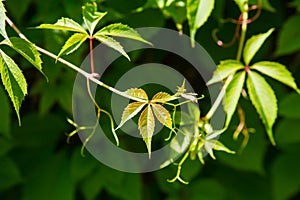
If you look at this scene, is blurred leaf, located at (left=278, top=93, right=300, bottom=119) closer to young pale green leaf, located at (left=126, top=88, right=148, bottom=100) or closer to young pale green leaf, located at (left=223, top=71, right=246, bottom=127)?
young pale green leaf, located at (left=223, top=71, right=246, bottom=127)

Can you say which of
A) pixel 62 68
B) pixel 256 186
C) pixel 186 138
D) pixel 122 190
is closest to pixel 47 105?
pixel 62 68

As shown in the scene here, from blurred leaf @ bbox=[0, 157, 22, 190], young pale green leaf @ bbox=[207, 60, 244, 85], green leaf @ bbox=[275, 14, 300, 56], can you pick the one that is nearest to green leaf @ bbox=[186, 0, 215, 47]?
young pale green leaf @ bbox=[207, 60, 244, 85]

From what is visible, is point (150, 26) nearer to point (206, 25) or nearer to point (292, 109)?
point (206, 25)

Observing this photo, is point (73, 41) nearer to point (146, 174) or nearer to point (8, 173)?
point (8, 173)

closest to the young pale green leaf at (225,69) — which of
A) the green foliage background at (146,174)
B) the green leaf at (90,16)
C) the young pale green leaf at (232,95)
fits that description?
the young pale green leaf at (232,95)

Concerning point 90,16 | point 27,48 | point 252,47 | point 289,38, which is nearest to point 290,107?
point 289,38

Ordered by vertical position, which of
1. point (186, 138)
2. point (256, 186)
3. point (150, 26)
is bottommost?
point (256, 186)

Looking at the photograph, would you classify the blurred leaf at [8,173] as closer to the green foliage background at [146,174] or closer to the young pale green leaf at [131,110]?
the green foliage background at [146,174]
